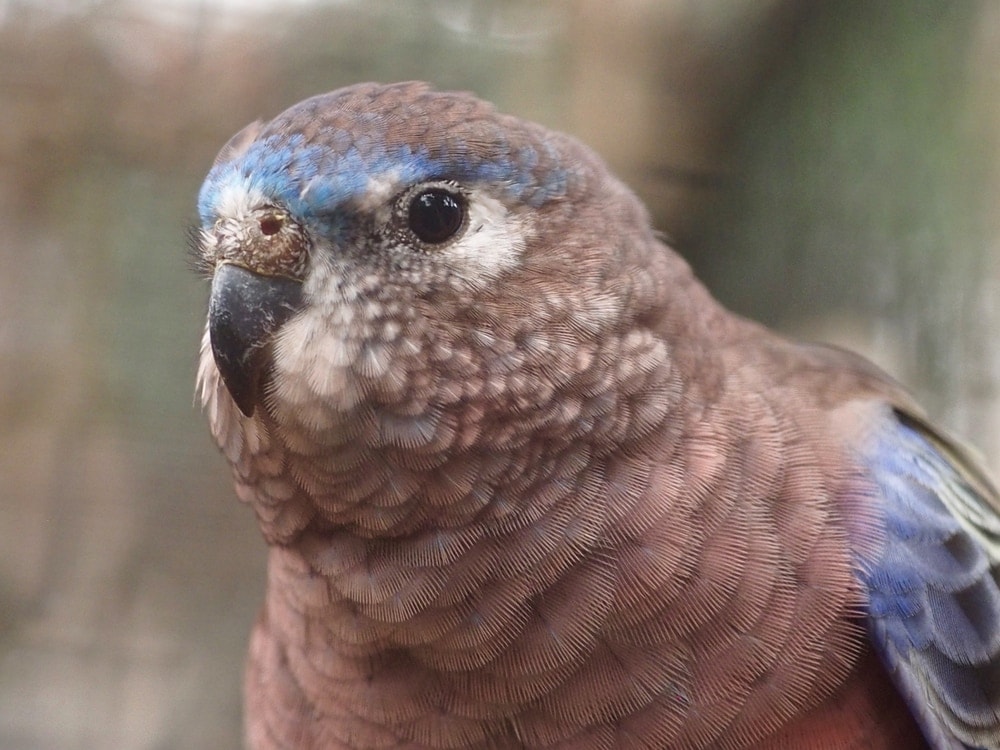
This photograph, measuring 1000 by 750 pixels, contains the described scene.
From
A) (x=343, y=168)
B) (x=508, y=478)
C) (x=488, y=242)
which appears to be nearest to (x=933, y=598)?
(x=508, y=478)

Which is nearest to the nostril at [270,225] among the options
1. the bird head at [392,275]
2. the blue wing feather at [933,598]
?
the bird head at [392,275]

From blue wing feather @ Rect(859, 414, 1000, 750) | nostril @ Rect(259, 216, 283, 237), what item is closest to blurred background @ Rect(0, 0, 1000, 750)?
blue wing feather @ Rect(859, 414, 1000, 750)

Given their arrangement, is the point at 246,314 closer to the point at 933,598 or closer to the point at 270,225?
the point at 270,225

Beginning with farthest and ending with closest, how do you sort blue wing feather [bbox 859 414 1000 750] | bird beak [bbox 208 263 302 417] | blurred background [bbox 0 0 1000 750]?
blurred background [bbox 0 0 1000 750] → blue wing feather [bbox 859 414 1000 750] → bird beak [bbox 208 263 302 417]

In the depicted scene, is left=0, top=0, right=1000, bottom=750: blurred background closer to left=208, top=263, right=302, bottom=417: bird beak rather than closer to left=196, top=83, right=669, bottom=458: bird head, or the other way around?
left=196, top=83, right=669, bottom=458: bird head

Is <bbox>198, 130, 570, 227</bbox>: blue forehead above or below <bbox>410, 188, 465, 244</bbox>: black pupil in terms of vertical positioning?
above

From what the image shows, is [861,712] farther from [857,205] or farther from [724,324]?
[857,205]
